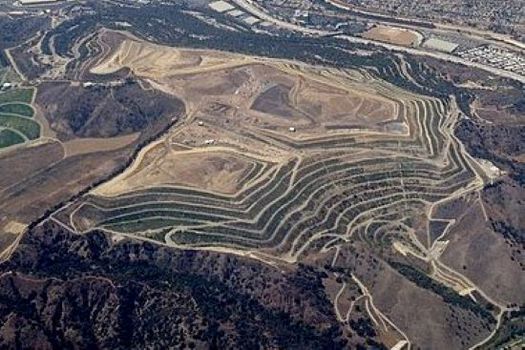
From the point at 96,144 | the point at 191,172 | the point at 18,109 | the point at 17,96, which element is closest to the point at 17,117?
the point at 18,109

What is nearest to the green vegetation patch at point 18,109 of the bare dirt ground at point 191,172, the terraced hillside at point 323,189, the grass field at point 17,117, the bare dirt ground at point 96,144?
the grass field at point 17,117

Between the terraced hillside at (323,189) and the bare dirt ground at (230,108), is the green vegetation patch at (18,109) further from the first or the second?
the terraced hillside at (323,189)

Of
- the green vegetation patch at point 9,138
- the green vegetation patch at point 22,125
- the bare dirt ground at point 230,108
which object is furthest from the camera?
the green vegetation patch at point 22,125

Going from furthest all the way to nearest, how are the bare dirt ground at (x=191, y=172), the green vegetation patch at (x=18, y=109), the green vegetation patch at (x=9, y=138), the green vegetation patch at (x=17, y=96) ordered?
the green vegetation patch at (x=17, y=96) < the green vegetation patch at (x=18, y=109) < the green vegetation patch at (x=9, y=138) < the bare dirt ground at (x=191, y=172)

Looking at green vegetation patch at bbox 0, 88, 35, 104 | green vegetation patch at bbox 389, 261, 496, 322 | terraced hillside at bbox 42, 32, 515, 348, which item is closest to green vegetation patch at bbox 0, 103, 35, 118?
green vegetation patch at bbox 0, 88, 35, 104

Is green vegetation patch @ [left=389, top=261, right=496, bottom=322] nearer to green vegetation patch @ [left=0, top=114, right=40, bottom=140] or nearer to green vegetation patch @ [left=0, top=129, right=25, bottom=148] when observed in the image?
green vegetation patch @ [left=0, top=114, right=40, bottom=140]

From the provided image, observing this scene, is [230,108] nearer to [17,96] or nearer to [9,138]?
[9,138]
